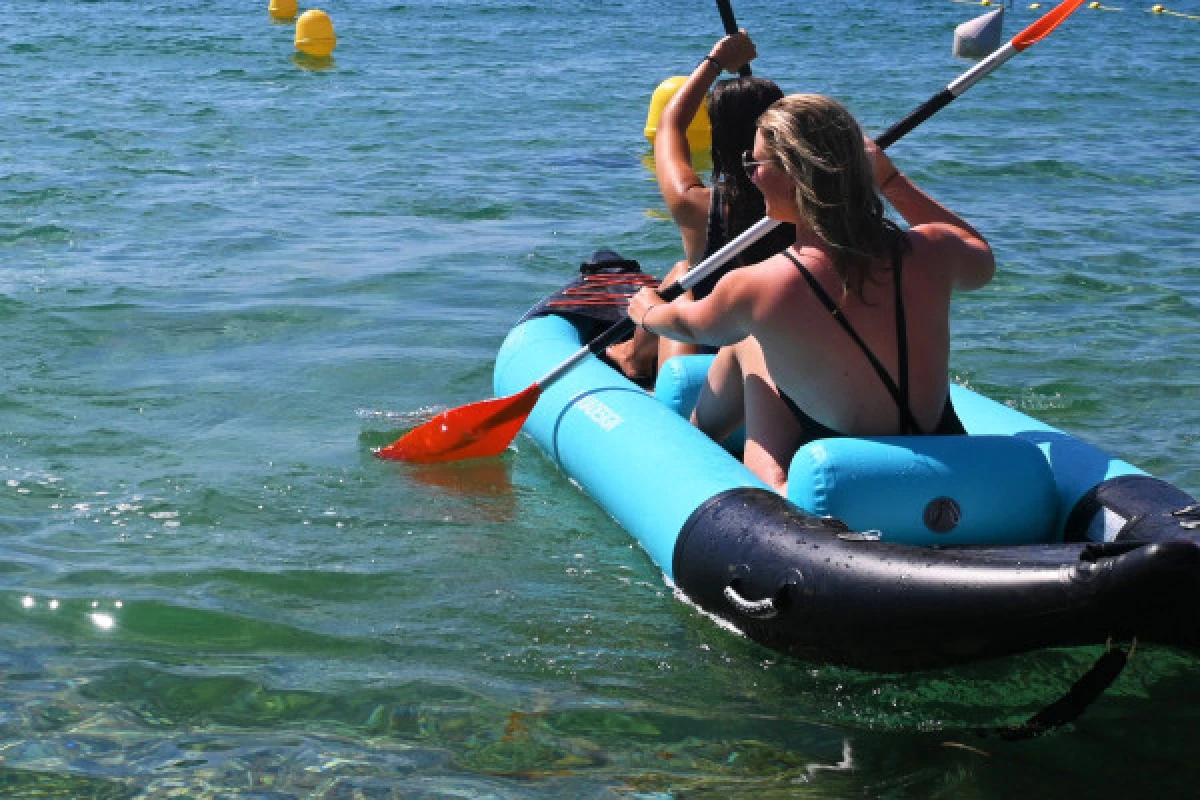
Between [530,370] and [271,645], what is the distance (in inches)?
71.7

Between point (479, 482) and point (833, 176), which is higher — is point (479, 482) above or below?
below

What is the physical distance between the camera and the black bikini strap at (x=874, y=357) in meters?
3.57

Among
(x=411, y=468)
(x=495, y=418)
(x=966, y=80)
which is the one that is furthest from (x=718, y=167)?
(x=411, y=468)

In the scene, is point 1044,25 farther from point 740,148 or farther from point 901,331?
Result: point 901,331

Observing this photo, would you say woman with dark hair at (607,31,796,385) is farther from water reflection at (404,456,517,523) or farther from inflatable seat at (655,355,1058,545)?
inflatable seat at (655,355,1058,545)

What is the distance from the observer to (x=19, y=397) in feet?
19.1

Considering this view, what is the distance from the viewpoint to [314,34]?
1648 cm

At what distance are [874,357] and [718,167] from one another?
3.44 feet

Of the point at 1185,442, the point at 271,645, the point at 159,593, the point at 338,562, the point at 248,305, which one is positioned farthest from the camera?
the point at 248,305

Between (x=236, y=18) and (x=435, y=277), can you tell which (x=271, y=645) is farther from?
(x=236, y=18)

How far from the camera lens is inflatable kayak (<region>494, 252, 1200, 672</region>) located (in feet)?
9.58

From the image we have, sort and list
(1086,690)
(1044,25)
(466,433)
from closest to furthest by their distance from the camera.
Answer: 1. (1086,690)
2. (1044,25)
3. (466,433)

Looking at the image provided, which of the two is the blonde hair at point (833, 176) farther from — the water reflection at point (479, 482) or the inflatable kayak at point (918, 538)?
the water reflection at point (479, 482)

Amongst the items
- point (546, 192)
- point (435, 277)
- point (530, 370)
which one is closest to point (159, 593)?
point (530, 370)
